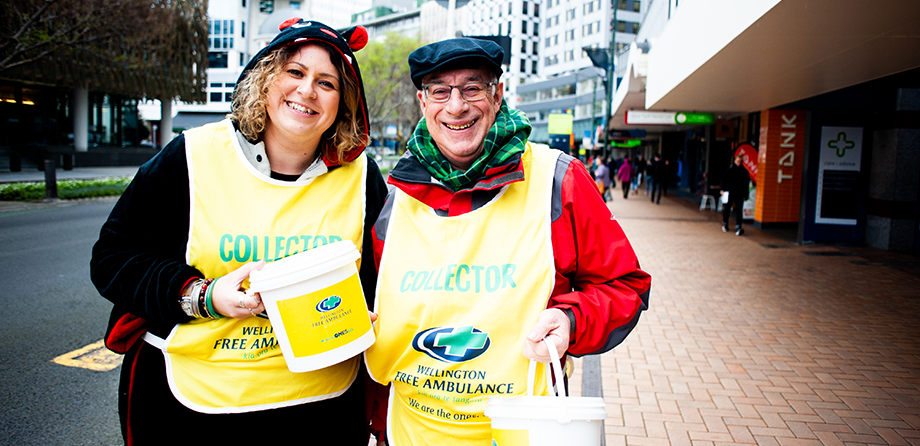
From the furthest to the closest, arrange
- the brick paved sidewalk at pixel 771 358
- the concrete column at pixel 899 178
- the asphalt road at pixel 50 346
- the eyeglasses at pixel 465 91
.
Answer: the concrete column at pixel 899 178 → the brick paved sidewalk at pixel 771 358 → the asphalt road at pixel 50 346 → the eyeglasses at pixel 465 91

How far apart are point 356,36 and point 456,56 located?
0.50 meters

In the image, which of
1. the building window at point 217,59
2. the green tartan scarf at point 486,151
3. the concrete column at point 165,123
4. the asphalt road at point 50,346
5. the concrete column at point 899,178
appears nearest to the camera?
the green tartan scarf at point 486,151

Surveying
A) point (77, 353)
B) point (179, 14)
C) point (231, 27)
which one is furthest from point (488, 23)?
point (77, 353)

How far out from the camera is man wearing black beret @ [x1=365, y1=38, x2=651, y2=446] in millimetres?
1695

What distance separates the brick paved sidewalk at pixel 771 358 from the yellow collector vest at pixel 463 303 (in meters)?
2.12

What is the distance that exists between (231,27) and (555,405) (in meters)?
74.0

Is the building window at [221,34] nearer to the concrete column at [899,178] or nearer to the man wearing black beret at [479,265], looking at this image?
the concrete column at [899,178]

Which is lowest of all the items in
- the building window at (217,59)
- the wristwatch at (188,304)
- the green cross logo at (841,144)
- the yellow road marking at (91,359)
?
the yellow road marking at (91,359)

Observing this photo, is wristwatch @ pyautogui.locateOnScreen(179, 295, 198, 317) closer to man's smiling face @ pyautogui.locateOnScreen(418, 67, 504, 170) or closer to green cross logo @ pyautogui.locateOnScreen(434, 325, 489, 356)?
green cross logo @ pyautogui.locateOnScreen(434, 325, 489, 356)

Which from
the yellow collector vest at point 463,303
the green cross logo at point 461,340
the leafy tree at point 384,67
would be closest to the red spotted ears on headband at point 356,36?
the yellow collector vest at point 463,303

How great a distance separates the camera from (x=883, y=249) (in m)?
10.4

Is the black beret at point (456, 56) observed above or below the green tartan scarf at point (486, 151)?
above

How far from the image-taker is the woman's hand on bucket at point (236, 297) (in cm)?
165

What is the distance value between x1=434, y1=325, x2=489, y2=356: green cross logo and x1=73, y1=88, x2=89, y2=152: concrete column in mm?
36310
